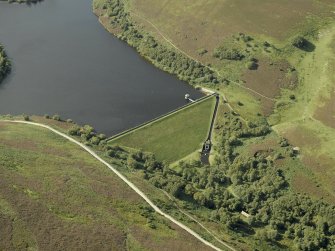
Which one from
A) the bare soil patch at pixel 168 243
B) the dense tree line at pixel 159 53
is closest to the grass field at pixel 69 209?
the bare soil patch at pixel 168 243

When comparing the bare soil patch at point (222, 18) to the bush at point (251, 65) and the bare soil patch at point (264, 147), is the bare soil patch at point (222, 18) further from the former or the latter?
the bare soil patch at point (264, 147)

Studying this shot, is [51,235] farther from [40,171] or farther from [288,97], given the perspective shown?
[288,97]

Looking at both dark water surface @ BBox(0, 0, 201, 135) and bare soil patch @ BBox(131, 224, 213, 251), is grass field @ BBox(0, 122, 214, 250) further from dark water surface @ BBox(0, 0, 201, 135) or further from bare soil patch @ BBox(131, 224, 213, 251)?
dark water surface @ BBox(0, 0, 201, 135)

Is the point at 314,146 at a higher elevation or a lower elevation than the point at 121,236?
higher

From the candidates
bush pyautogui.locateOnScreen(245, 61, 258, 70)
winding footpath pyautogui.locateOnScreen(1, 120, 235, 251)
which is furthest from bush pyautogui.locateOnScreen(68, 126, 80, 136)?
bush pyautogui.locateOnScreen(245, 61, 258, 70)

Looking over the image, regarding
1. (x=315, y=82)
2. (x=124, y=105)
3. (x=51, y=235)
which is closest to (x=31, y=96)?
(x=124, y=105)

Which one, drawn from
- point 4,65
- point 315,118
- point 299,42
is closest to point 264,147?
point 315,118

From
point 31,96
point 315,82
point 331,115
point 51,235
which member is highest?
point 315,82

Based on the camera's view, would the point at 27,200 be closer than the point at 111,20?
Yes
